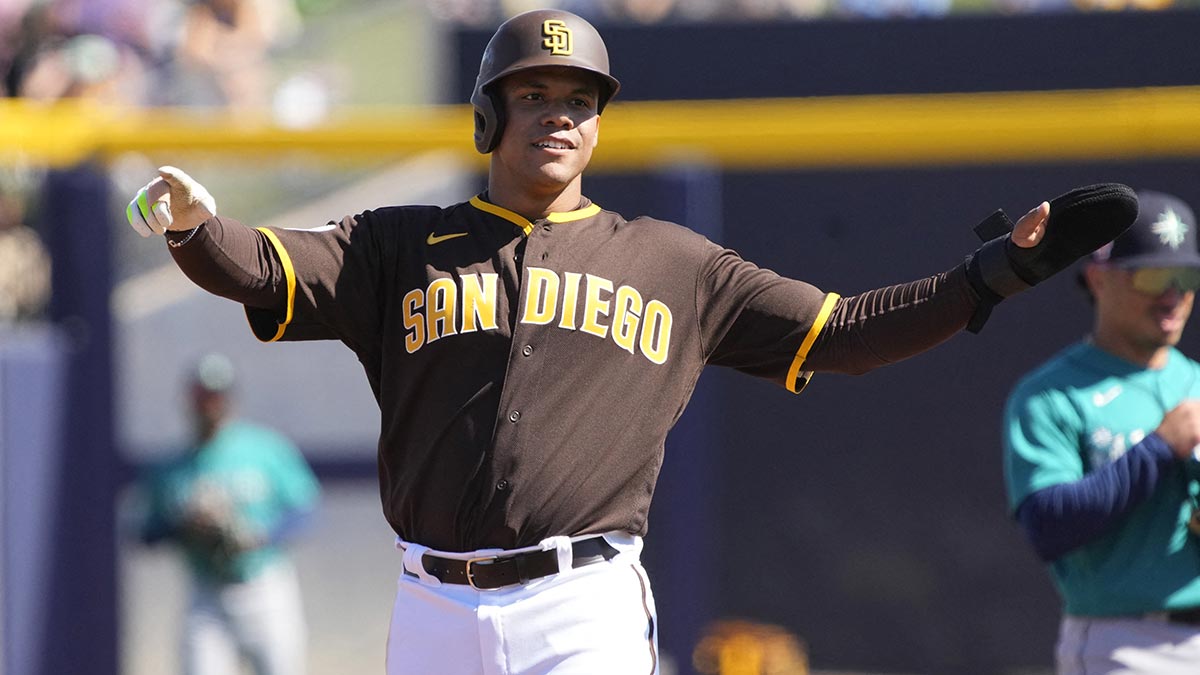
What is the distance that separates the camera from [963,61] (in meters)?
7.75

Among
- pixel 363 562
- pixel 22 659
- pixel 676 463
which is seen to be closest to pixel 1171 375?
pixel 676 463

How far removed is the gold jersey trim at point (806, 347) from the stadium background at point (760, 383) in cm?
286

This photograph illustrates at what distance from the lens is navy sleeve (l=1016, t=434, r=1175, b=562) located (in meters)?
3.65

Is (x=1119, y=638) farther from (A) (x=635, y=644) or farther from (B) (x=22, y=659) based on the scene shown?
(B) (x=22, y=659)

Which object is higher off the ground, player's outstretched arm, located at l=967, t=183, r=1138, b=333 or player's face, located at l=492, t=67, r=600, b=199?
player's face, located at l=492, t=67, r=600, b=199

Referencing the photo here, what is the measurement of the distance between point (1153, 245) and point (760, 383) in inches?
132

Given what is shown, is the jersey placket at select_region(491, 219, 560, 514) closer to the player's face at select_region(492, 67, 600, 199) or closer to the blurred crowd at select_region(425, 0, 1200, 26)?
the player's face at select_region(492, 67, 600, 199)

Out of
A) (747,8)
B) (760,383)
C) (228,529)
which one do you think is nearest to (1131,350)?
(760,383)

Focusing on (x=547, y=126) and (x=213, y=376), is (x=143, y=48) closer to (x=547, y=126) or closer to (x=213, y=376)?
(x=213, y=376)

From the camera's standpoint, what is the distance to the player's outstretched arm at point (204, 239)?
8.96 feet

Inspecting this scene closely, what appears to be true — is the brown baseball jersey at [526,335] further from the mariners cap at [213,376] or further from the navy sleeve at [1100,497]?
the mariners cap at [213,376]

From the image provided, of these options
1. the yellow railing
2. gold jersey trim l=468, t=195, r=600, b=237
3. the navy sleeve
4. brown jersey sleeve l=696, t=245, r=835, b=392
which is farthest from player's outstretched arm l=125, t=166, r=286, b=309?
the yellow railing

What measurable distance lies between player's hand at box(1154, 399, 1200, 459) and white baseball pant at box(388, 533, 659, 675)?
141 cm

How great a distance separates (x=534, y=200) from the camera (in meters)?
3.14
